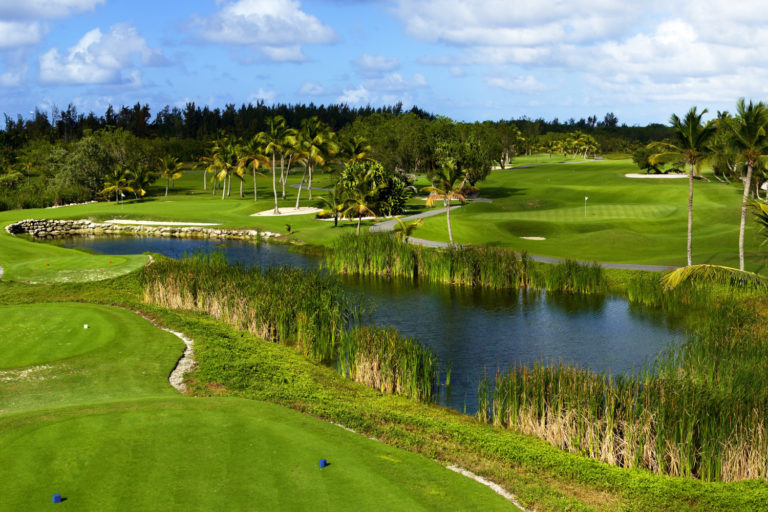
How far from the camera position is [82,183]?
299ft

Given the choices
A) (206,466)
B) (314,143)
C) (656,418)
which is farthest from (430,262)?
(314,143)

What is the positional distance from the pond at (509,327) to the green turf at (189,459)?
8.79 meters

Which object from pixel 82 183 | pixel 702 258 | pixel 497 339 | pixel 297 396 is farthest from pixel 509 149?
pixel 297 396

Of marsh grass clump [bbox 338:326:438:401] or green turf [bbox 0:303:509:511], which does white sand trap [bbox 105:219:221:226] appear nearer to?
marsh grass clump [bbox 338:326:438:401]

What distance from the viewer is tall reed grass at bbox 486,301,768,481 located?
14.6 m

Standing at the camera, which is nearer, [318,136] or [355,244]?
[355,244]

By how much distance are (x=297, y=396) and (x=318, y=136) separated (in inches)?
2545

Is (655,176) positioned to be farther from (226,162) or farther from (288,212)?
(226,162)

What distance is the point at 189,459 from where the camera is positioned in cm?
1102

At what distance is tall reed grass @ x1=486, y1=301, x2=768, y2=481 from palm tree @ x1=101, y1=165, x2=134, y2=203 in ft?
258

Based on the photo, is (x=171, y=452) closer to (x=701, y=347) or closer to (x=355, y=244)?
(x=701, y=347)

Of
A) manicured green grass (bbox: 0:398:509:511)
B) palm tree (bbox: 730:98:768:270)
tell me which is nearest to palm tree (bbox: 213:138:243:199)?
palm tree (bbox: 730:98:768:270)

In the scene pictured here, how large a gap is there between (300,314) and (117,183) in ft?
229

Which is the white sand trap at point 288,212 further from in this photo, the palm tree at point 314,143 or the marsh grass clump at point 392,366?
the marsh grass clump at point 392,366
